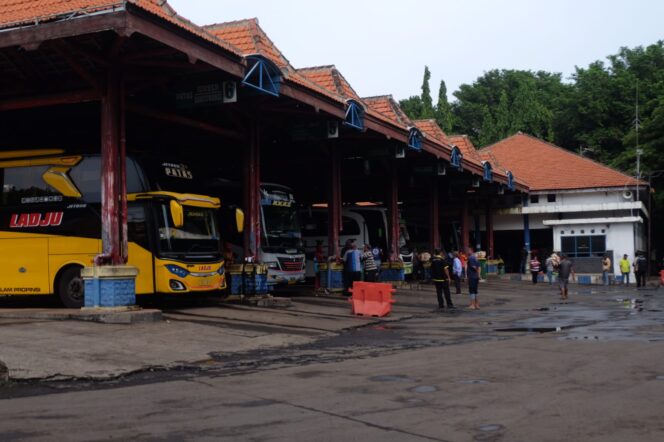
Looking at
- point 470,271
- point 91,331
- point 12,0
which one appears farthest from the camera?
point 470,271

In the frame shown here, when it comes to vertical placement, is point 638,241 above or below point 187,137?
below

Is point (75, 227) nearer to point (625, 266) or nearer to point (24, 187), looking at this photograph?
point (24, 187)

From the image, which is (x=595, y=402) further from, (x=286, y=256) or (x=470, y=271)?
(x=286, y=256)

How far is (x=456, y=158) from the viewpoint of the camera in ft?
105

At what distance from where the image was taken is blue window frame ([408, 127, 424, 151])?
1052 inches

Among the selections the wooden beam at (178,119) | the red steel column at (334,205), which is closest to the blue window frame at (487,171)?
the red steel column at (334,205)

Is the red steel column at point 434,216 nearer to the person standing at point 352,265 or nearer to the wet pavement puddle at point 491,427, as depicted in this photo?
the person standing at point 352,265

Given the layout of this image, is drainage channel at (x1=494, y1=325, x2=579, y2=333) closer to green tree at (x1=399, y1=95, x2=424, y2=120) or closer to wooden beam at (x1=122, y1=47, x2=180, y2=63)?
wooden beam at (x1=122, y1=47, x2=180, y2=63)

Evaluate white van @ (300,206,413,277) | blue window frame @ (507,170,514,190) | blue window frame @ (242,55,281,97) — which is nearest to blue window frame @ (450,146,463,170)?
white van @ (300,206,413,277)

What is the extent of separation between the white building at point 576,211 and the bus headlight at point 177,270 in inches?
1056

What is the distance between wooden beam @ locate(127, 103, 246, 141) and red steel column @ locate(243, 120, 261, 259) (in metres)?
0.54

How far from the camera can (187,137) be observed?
942 inches

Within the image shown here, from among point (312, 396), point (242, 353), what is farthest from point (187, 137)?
point (312, 396)

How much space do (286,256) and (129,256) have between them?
746 centimetres
